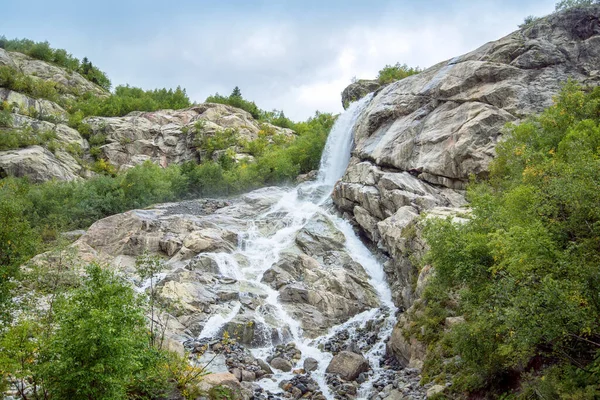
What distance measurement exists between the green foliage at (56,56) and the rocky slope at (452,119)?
59.7 meters

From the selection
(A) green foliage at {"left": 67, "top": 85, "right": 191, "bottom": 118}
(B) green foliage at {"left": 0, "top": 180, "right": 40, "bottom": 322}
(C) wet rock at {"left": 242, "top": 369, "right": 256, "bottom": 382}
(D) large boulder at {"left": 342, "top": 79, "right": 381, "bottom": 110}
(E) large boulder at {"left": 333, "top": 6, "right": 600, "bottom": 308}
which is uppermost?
(A) green foliage at {"left": 67, "top": 85, "right": 191, "bottom": 118}

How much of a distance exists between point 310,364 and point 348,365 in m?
1.78

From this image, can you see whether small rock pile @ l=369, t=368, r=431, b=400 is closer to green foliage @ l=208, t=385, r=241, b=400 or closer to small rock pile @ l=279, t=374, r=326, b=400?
small rock pile @ l=279, t=374, r=326, b=400

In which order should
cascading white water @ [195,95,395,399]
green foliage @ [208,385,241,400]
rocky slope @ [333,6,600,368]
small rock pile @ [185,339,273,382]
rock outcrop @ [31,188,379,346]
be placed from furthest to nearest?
rocky slope @ [333,6,600,368], rock outcrop @ [31,188,379,346], cascading white water @ [195,95,395,399], small rock pile @ [185,339,273,382], green foliage @ [208,385,241,400]

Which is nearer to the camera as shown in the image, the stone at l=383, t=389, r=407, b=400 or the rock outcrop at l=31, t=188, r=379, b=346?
the stone at l=383, t=389, r=407, b=400

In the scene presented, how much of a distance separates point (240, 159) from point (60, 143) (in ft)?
71.2

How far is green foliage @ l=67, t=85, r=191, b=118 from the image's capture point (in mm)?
59219

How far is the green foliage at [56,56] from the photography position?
218 feet

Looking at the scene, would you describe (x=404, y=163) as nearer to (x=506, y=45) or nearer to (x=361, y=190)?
(x=361, y=190)

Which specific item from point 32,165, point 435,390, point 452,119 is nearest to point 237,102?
point 32,165

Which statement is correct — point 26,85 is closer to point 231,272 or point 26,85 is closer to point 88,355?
point 231,272

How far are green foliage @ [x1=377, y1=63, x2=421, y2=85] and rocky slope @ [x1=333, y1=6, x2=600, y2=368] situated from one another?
13.3 m

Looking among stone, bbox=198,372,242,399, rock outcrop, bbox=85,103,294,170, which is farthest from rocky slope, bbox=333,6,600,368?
rock outcrop, bbox=85,103,294,170

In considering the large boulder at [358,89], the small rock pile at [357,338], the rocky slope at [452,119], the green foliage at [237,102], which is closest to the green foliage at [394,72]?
the large boulder at [358,89]
